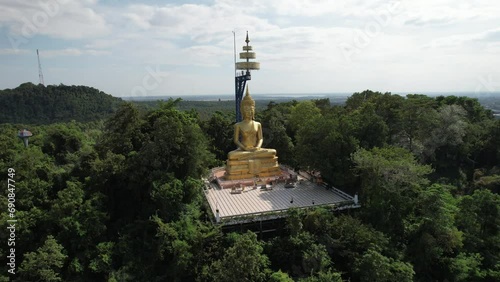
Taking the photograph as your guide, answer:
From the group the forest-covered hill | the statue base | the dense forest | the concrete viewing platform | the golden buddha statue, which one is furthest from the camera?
the forest-covered hill

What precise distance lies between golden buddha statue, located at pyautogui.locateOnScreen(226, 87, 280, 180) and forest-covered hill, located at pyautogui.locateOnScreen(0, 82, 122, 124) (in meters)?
63.7

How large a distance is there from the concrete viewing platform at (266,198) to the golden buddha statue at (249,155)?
0.96 m

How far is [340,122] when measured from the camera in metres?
17.6

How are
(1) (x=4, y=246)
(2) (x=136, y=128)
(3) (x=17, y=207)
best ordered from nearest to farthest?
(1) (x=4, y=246) < (3) (x=17, y=207) < (2) (x=136, y=128)

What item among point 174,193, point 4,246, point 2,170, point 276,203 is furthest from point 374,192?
point 2,170

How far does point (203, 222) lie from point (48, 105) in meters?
85.4

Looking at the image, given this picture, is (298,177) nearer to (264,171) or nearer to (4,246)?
(264,171)

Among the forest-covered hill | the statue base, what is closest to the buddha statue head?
the statue base

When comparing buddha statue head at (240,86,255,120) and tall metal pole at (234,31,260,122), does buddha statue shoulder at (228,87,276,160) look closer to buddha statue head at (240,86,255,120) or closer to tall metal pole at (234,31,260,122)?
buddha statue head at (240,86,255,120)

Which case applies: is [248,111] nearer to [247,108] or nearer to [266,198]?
[247,108]

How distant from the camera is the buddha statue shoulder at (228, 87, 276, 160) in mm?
19969

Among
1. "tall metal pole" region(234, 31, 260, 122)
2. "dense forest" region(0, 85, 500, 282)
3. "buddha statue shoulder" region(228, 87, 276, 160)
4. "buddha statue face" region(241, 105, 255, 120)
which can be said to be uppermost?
"tall metal pole" region(234, 31, 260, 122)

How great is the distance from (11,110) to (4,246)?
3213 inches

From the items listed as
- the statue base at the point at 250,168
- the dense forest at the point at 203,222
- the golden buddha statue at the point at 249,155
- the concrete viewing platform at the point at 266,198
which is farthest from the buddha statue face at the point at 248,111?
the dense forest at the point at 203,222
